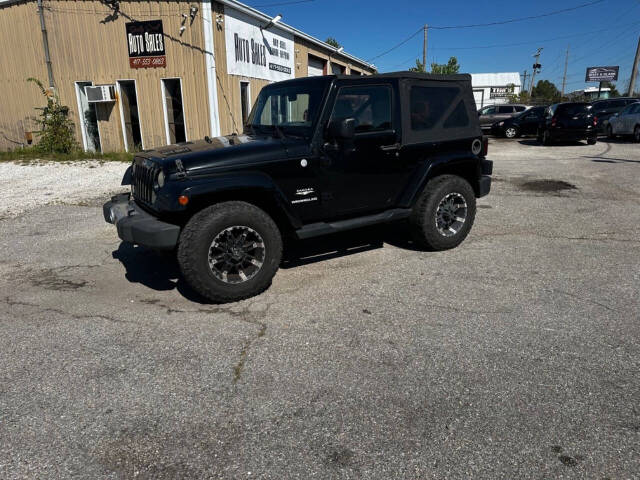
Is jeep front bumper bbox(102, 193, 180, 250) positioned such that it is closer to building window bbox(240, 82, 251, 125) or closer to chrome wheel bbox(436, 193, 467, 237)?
chrome wheel bbox(436, 193, 467, 237)

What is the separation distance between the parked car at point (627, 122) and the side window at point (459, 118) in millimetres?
15397

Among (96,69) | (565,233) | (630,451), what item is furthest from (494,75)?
(630,451)

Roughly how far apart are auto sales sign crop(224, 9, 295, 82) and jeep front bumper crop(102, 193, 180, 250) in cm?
1136

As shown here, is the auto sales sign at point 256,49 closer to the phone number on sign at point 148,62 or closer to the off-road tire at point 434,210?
the phone number on sign at point 148,62

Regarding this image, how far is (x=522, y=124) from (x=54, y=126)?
1878cm

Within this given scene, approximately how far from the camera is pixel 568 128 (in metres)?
16.3

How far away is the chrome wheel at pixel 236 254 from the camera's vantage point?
388 cm

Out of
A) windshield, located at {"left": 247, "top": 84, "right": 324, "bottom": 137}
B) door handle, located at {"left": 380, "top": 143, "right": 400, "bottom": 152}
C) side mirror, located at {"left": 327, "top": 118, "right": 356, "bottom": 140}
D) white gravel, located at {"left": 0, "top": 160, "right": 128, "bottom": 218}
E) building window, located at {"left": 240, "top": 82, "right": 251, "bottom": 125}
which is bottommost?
white gravel, located at {"left": 0, "top": 160, "right": 128, "bottom": 218}

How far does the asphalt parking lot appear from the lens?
2.24m

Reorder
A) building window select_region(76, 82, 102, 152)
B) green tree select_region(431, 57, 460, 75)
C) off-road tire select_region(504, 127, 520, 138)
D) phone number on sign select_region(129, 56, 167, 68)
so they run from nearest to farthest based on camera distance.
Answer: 1. phone number on sign select_region(129, 56, 167, 68)
2. building window select_region(76, 82, 102, 152)
3. off-road tire select_region(504, 127, 520, 138)
4. green tree select_region(431, 57, 460, 75)

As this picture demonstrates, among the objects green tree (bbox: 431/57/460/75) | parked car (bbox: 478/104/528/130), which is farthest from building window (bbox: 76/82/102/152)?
green tree (bbox: 431/57/460/75)

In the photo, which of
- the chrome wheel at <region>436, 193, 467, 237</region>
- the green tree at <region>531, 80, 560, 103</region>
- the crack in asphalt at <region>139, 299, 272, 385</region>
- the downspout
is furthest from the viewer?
the green tree at <region>531, 80, 560, 103</region>

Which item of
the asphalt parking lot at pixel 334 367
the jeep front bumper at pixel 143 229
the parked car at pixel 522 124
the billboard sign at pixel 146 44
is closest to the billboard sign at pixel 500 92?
the parked car at pixel 522 124

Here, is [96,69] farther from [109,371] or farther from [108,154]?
[109,371]
